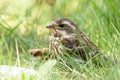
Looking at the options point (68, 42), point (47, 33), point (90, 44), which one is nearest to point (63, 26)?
point (68, 42)

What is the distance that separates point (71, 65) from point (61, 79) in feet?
1.26

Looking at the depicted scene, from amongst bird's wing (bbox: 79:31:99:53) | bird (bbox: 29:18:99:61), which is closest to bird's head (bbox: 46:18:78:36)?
bird (bbox: 29:18:99:61)

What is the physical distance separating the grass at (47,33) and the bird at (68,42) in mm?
128

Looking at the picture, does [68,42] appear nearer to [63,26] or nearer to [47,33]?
[63,26]

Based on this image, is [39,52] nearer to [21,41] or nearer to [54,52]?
[54,52]

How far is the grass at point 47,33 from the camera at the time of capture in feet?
16.4

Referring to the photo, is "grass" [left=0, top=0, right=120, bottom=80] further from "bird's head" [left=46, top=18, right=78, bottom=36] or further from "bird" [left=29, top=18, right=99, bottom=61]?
"bird's head" [left=46, top=18, right=78, bottom=36]

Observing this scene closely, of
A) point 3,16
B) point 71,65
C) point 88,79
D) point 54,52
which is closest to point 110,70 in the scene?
point 88,79

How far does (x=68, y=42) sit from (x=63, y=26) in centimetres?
28

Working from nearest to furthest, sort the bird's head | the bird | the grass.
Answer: the grass
the bird
the bird's head

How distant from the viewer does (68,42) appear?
5734mm

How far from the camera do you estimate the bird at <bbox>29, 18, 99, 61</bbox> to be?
5527 millimetres

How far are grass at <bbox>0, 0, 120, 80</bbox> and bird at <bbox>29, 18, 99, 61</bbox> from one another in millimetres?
128

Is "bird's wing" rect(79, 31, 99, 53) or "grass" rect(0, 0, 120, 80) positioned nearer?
"grass" rect(0, 0, 120, 80)
